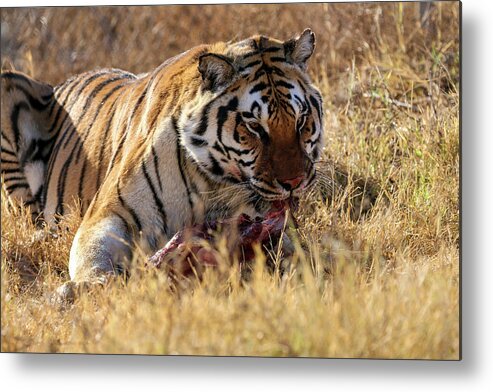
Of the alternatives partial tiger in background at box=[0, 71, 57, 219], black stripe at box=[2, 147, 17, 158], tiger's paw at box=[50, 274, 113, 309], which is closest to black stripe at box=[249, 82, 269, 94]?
tiger's paw at box=[50, 274, 113, 309]

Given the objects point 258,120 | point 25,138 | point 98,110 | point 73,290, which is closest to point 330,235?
point 258,120

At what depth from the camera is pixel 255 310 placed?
353 cm

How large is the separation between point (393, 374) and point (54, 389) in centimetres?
111

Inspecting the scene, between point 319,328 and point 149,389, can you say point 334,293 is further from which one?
point 149,389

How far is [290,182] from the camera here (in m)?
3.85

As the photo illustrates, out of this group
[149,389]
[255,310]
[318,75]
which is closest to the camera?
[255,310]

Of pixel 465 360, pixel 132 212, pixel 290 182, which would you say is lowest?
pixel 465 360

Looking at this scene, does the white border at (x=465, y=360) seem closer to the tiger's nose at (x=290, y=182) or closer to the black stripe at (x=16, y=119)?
the tiger's nose at (x=290, y=182)

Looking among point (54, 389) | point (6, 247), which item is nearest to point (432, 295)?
point (54, 389)

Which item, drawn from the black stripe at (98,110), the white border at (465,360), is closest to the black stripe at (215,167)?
the white border at (465,360)

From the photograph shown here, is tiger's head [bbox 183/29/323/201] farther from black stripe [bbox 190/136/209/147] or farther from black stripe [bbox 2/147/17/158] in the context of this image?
black stripe [bbox 2/147/17/158]

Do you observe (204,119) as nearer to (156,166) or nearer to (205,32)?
(156,166)

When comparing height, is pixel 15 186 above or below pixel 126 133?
below

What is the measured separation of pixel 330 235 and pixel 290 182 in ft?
1.44
